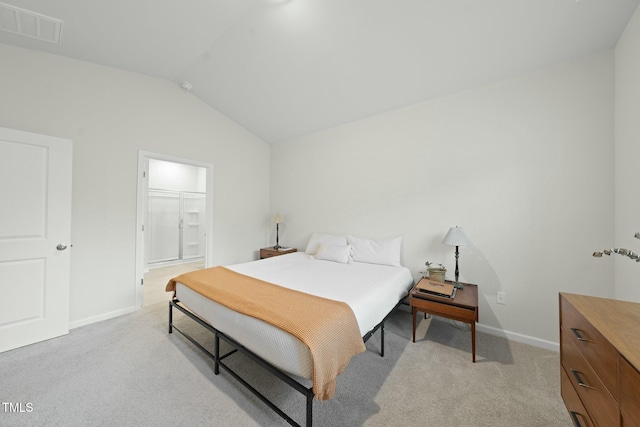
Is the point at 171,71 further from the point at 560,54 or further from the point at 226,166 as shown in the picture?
the point at 560,54

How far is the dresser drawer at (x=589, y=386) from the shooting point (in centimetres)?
86

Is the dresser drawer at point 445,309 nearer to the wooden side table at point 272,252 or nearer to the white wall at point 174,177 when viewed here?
the wooden side table at point 272,252

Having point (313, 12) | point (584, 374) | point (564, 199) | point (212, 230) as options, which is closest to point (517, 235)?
point (564, 199)

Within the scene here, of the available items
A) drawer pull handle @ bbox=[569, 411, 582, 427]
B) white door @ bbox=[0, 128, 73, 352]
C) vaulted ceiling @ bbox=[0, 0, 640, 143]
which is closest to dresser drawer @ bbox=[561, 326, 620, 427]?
drawer pull handle @ bbox=[569, 411, 582, 427]

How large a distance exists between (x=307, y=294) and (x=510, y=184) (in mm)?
2301

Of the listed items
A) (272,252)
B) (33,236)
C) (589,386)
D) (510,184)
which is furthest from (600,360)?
(33,236)

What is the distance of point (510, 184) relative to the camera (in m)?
2.42

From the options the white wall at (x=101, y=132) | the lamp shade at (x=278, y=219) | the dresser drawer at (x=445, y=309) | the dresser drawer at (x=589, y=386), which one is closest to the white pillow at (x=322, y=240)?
the lamp shade at (x=278, y=219)

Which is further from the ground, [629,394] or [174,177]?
[174,177]

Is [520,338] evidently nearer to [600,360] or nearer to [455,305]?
[455,305]

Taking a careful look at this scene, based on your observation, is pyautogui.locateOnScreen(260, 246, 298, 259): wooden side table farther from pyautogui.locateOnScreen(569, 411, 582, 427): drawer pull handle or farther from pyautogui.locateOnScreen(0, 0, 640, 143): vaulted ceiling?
pyautogui.locateOnScreen(569, 411, 582, 427): drawer pull handle

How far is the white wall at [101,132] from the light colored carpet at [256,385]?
739 mm

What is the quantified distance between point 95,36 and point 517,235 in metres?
4.65

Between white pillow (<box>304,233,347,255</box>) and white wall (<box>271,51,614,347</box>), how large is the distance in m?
0.36
